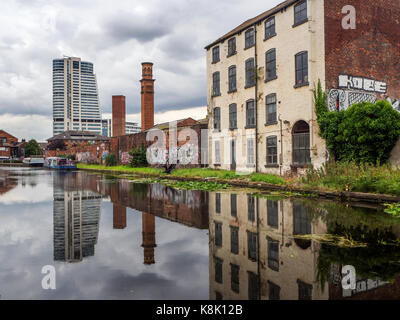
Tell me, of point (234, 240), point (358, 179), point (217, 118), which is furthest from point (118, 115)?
point (234, 240)

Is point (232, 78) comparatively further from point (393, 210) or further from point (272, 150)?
point (393, 210)

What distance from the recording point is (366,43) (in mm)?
18719

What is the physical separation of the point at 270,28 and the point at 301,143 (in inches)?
307

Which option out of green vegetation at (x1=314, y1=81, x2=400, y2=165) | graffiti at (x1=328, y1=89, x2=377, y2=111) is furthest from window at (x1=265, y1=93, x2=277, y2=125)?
green vegetation at (x1=314, y1=81, x2=400, y2=165)

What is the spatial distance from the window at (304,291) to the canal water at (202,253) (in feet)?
0.04

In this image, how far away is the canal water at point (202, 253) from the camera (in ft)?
12.8

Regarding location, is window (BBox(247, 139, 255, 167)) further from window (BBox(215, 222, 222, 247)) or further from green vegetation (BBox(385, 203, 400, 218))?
window (BBox(215, 222, 222, 247))

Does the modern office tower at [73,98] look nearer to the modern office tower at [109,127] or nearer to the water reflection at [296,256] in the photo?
the modern office tower at [109,127]

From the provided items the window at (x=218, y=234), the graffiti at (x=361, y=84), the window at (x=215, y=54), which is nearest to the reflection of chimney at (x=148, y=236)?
the window at (x=218, y=234)

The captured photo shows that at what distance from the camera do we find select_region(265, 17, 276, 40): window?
20.7 m

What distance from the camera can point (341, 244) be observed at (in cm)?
564

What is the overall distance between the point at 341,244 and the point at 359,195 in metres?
6.64
